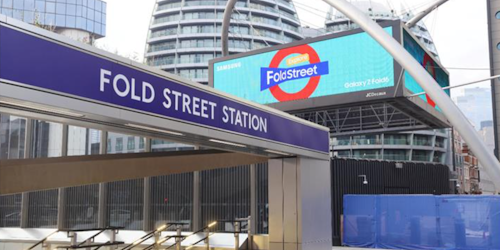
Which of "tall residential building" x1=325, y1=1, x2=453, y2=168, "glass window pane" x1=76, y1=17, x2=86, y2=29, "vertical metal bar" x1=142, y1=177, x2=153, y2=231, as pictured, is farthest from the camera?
"glass window pane" x1=76, y1=17, x2=86, y2=29

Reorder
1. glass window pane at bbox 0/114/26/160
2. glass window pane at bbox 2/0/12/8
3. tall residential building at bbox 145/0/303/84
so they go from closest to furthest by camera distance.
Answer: glass window pane at bbox 0/114/26/160, glass window pane at bbox 2/0/12/8, tall residential building at bbox 145/0/303/84

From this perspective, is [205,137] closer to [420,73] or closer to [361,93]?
[420,73]

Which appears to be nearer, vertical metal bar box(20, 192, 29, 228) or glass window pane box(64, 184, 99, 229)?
glass window pane box(64, 184, 99, 229)

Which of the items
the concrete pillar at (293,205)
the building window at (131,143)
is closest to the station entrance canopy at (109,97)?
the concrete pillar at (293,205)

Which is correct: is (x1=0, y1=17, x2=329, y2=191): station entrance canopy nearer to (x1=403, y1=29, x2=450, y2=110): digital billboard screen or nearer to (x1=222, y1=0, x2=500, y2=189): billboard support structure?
(x1=222, y1=0, x2=500, y2=189): billboard support structure

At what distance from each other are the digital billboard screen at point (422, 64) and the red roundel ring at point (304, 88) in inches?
155

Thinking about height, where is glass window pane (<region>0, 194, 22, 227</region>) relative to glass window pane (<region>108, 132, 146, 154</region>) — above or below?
below

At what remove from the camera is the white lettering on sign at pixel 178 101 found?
7391 millimetres

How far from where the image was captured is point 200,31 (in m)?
107

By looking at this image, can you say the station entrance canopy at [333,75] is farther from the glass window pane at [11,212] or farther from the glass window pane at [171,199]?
the glass window pane at [11,212]

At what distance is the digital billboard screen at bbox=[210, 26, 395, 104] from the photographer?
76.8 ft

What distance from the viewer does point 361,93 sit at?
23.5m

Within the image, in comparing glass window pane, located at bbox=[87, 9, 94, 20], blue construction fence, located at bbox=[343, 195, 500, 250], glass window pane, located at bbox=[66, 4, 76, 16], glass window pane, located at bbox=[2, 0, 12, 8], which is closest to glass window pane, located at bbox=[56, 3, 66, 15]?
glass window pane, located at bbox=[66, 4, 76, 16]

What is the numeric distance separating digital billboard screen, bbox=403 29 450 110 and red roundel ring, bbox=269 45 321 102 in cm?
394
